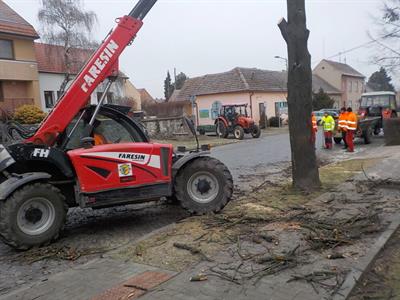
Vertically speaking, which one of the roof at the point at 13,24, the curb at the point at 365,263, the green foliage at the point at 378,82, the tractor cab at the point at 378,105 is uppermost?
the roof at the point at 13,24

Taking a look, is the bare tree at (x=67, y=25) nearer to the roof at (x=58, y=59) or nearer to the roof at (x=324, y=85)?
the roof at (x=58, y=59)

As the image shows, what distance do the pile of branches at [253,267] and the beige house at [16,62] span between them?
94.9ft

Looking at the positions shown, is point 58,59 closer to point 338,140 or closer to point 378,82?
point 338,140

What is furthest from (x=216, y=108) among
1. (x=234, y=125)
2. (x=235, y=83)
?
(x=234, y=125)

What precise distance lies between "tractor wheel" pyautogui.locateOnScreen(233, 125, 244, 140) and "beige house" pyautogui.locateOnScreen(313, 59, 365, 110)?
148 feet

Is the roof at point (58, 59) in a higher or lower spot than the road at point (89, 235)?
higher

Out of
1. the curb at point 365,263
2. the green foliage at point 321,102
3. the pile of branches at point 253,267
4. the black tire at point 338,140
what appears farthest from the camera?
the green foliage at point 321,102

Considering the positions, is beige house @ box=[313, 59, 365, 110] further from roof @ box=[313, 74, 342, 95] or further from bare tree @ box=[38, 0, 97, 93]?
bare tree @ box=[38, 0, 97, 93]

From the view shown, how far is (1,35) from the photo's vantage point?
31.2 meters

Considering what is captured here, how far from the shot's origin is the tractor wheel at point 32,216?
6.26 meters

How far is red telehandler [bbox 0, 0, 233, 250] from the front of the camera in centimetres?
650

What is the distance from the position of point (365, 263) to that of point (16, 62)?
3187cm

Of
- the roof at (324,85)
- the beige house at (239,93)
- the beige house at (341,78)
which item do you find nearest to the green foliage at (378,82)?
the beige house at (341,78)

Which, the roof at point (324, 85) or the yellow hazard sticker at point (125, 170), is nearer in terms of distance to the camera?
the yellow hazard sticker at point (125, 170)
